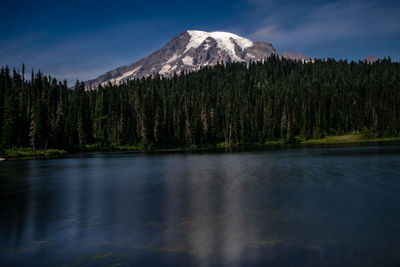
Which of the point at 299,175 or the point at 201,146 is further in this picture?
the point at 201,146

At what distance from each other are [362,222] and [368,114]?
168851 mm

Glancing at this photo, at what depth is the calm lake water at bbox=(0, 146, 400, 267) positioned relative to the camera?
508 inches

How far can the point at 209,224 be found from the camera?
18203 mm

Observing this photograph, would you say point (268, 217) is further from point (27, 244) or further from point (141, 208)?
A: point (27, 244)

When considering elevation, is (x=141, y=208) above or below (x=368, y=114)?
below

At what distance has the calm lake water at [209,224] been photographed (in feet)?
42.3

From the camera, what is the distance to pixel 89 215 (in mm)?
21875

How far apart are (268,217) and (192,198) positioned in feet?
28.8

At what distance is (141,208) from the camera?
23438 mm

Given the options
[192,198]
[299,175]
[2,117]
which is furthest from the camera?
[2,117]

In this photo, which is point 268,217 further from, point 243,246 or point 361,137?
point 361,137

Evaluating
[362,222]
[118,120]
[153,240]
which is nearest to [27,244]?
[153,240]

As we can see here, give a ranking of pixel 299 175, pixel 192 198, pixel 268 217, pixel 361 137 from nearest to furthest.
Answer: pixel 268 217 < pixel 192 198 < pixel 299 175 < pixel 361 137

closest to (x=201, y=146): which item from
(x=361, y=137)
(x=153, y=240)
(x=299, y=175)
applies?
(x=361, y=137)
